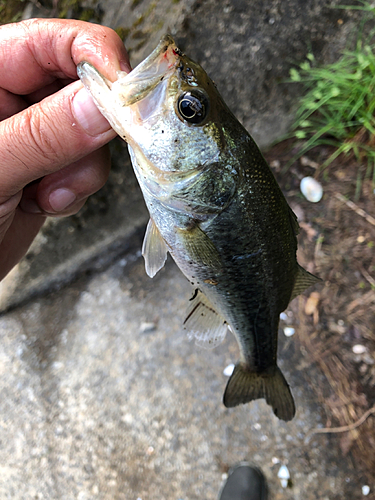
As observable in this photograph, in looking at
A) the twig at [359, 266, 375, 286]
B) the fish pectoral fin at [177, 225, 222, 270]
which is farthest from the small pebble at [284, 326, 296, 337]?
the fish pectoral fin at [177, 225, 222, 270]

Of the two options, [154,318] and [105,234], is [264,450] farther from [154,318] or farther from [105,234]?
[105,234]

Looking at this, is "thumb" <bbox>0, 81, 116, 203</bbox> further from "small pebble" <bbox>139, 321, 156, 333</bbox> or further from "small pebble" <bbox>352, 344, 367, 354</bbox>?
"small pebble" <bbox>352, 344, 367, 354</bbox>

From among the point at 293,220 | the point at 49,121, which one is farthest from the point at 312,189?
the point at 49,121

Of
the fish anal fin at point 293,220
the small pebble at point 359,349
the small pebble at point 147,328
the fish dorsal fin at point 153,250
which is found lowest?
the small pebble at point 359,349

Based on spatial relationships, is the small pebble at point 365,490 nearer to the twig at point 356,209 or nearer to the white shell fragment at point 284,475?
Result: the white shell fragment at point 284,475

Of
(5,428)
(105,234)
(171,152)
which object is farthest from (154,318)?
(171,152)

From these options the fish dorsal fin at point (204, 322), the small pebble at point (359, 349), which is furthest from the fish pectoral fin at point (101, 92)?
the small pebble at point (359, 349)

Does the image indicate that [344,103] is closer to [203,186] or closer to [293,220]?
[293,220]
